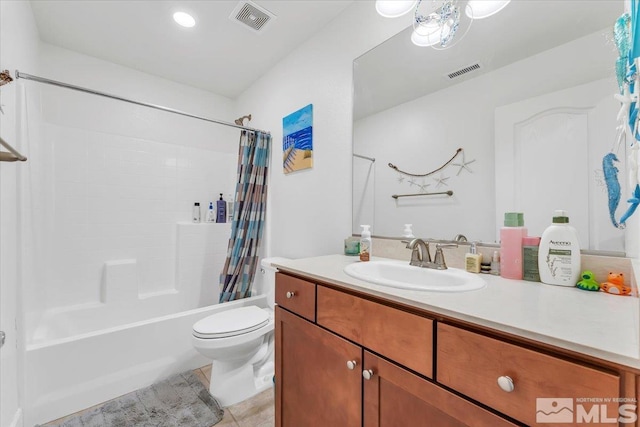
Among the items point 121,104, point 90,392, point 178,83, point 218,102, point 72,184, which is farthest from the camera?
point 218,102

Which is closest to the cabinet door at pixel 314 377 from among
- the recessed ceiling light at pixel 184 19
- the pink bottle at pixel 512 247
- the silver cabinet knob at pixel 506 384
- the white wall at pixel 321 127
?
the silver cabinet knob at pixel 506 384

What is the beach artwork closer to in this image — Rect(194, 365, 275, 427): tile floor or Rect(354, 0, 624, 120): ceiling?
Rect(354, 0, 624, 120): ceiling

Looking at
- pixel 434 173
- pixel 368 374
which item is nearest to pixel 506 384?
pixel 368 374

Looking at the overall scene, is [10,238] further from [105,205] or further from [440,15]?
[440,15]

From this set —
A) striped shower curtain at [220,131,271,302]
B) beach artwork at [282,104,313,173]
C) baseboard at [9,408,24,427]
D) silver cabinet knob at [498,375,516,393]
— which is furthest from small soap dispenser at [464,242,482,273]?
baseboard at [9,408,24,427]

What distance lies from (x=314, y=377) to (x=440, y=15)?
1.66 meters

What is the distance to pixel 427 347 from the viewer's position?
0.65 m

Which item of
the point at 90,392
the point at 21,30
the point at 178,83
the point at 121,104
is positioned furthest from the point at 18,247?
the point at 178,83

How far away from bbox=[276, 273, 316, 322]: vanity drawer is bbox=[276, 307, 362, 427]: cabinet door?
0.03 meters

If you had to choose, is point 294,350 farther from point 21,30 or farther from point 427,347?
point 21,30

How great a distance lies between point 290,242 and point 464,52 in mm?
1580

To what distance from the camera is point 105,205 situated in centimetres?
215

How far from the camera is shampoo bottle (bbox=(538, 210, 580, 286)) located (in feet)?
2.58

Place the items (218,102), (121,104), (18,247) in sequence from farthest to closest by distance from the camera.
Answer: (218,102) < (121,104) < (18,247)
